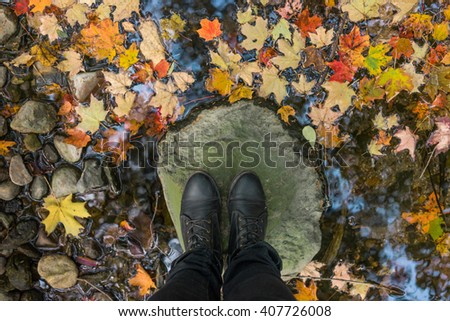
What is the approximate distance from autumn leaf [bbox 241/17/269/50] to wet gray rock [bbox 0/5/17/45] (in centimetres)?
139

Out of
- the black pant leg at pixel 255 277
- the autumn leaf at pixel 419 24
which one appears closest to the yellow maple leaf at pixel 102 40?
the black pant leg at pixel 255 277

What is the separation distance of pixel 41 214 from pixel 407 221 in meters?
2.35

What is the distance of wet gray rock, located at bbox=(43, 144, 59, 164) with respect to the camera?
2.16 metres

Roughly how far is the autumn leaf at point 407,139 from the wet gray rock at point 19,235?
238 centimetres

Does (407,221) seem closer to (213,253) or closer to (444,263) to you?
(444,263)

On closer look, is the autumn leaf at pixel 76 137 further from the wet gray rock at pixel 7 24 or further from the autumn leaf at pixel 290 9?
the autumn leaf at pixel 290 9

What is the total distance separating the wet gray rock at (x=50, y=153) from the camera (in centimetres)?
216

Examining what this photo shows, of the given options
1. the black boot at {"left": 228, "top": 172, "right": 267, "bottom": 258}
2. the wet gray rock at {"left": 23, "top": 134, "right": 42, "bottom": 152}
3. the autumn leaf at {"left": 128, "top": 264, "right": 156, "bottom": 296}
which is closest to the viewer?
the black boot at {"left": 228, "top": 172, "right": 267, "bottom": 258}

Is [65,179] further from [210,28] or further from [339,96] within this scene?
[339,96]

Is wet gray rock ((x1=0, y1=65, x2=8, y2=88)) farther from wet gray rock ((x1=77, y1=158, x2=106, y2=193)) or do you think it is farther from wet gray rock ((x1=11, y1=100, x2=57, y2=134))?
wet gray rock ((x1=77, y1=158, x2=106, y2=193))

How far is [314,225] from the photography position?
85.6 inches

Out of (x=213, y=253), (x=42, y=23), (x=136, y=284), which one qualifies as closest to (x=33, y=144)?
(x=42, y=23)

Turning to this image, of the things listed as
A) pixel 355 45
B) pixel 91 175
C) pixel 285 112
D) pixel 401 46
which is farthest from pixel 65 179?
pixel 401 46

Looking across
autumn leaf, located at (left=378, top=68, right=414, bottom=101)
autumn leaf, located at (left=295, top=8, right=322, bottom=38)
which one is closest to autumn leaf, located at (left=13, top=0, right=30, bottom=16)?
autumn leaf, located at (left=295, top=8, right=322, bottom=38)
